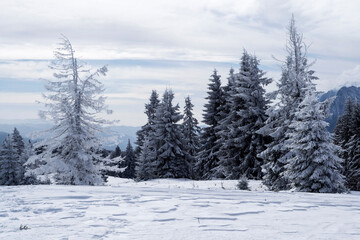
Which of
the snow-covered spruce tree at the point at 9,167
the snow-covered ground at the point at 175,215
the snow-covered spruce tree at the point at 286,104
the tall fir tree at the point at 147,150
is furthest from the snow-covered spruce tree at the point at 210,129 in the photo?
the snow-covered ground at the point at 175,215

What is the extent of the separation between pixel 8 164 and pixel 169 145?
21.5m

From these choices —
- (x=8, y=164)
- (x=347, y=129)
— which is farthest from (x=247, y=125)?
(x=8, y=164)

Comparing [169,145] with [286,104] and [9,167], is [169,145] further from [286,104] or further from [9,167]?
[9,167]

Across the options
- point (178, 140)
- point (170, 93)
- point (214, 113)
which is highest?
point (170, 93)

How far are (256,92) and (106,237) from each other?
23245 mm

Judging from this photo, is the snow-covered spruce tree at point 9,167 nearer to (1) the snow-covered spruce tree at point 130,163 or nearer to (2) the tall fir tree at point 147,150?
(2) the tall fir tree at point 147,150

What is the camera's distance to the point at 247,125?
26016 millimetres

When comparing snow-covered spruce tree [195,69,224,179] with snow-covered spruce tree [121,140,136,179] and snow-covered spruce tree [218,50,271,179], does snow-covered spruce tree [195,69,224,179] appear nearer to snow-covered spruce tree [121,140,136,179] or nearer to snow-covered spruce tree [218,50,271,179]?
snow-covered spruce tree [218,50,271,179]

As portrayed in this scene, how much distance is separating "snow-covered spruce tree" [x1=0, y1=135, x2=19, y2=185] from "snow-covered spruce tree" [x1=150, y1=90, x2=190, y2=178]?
18476 millimetres

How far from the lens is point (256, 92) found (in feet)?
85.4

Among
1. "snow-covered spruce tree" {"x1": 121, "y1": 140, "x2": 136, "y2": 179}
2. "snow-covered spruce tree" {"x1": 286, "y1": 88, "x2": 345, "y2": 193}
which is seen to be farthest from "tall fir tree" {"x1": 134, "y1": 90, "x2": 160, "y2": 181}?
"snow-covered spruce tree" {"x1": 286, "y1": 88, "x2": 345, "y2": 193}

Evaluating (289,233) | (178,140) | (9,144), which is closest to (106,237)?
(289,233)

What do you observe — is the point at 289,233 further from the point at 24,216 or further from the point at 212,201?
the point at 24,216

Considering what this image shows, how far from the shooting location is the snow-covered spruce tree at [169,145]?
33312mm
